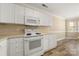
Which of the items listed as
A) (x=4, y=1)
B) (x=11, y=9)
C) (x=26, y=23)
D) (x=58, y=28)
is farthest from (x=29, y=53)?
(x=4, y=1)

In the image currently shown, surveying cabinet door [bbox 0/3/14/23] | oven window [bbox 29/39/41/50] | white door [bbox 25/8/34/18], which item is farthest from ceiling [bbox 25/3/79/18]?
oven window [bbox 29/39/41/50]

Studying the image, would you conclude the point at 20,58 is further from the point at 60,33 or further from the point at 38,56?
the point at 60,33

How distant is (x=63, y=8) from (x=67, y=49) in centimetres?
62

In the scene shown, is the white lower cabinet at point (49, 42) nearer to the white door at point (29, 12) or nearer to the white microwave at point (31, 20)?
the white microwave at point (31, 20)

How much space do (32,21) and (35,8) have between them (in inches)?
8.8

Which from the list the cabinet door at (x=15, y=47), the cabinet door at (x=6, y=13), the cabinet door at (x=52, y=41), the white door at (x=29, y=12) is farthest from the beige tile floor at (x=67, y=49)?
the cabinet door at (x=6, y=13)

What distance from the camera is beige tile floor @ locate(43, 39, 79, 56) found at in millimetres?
1996

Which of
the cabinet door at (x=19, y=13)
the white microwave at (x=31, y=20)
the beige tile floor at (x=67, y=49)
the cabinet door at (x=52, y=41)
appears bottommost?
the beige tile floor at (x=67, y=49)

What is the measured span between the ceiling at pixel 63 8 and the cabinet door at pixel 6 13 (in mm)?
305

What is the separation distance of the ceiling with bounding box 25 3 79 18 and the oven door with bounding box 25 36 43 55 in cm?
47

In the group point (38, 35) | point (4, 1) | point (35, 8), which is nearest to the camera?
point (4, 1)

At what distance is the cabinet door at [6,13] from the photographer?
187 centimetres

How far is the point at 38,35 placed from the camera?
6.91 ft

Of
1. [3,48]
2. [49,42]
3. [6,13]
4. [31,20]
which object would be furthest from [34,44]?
[6,13]
